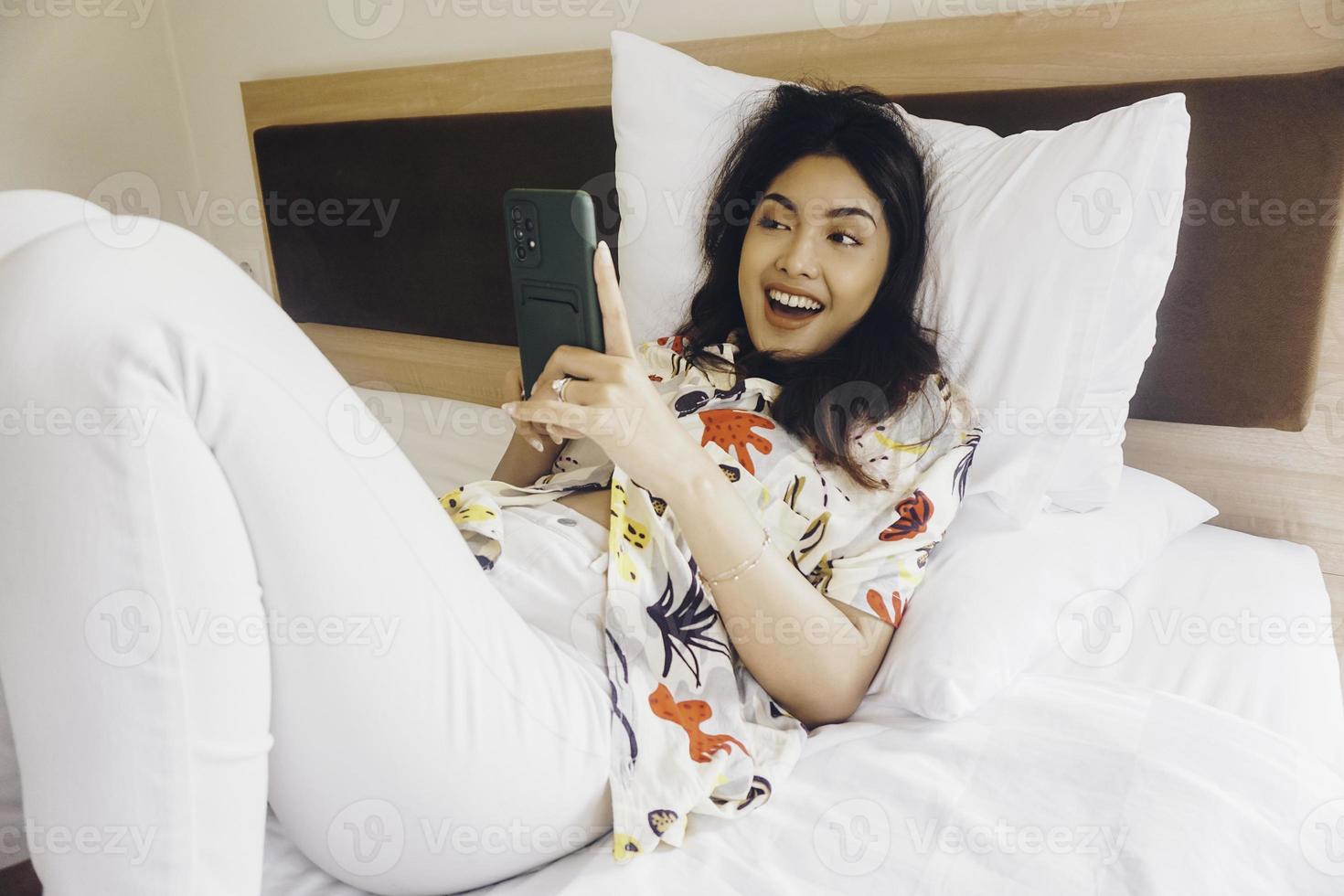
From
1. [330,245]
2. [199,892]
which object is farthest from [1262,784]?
[330,245]

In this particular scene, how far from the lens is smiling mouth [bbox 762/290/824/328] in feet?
3.29

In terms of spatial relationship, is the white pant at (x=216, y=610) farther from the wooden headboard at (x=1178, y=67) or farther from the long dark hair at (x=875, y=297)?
the wooden headboard at (x=1178, y=67)

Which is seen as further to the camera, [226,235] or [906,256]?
[226,235]

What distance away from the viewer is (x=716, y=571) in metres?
0.77

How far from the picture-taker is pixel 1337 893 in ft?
1.98

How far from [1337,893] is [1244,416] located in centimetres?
59

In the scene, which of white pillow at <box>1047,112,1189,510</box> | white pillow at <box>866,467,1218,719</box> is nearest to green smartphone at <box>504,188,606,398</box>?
white pillow at <box>866,467,1218,719</box>

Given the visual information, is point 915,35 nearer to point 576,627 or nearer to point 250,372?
point 576,627

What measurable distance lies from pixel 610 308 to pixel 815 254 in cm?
33

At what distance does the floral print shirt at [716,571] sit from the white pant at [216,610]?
4.5 inches

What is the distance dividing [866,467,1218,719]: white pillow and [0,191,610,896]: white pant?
0.34 meters

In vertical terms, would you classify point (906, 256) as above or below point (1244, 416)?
above

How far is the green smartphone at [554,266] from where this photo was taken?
2.48 feet

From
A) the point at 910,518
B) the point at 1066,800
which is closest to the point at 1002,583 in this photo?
the point at 910,518
